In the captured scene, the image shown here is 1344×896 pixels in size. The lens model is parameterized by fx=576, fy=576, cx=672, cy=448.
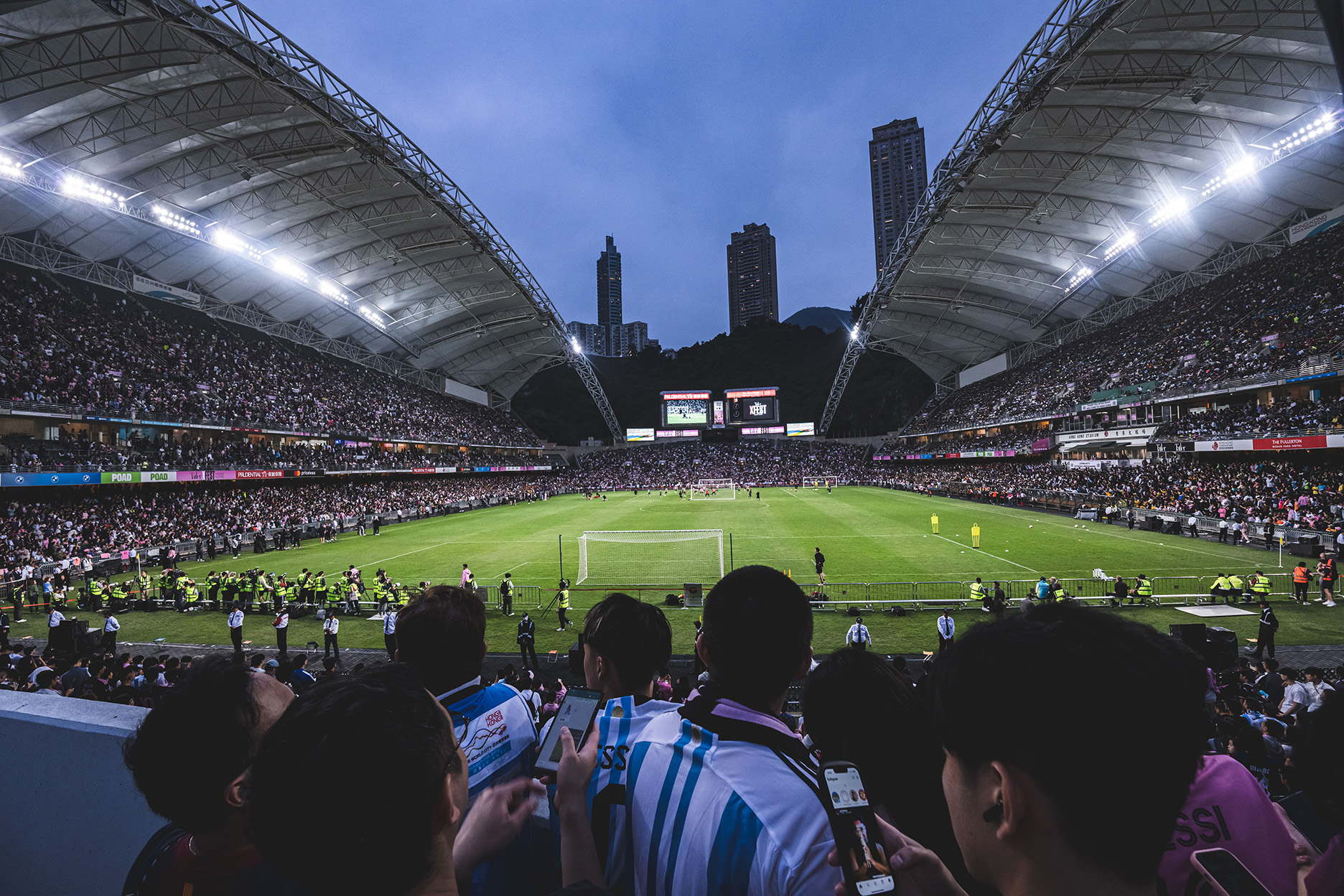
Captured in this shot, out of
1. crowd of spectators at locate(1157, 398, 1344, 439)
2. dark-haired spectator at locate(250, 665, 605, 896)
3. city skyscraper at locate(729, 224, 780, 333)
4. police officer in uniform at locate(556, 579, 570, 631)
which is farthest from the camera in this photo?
city skyscraper at locate(729, 224, 780, 333)

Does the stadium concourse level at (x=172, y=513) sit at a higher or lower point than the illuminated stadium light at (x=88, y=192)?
lower

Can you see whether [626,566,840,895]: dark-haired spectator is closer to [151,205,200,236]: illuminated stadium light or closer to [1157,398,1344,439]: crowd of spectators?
[1157,398,1344,439]: crowd of spectators

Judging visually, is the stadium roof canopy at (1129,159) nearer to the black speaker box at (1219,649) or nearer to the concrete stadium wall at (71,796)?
the black speaker box at (1219,649)

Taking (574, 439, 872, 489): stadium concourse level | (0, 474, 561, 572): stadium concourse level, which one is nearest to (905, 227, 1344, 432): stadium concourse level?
(574, 439, 872, 489): stadium concourse level

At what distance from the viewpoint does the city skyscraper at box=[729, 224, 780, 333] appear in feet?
618

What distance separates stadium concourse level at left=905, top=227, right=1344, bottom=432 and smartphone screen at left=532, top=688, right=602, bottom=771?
40503mm

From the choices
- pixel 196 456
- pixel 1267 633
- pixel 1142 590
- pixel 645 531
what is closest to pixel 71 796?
pixel 1267 633

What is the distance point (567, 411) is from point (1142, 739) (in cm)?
12324

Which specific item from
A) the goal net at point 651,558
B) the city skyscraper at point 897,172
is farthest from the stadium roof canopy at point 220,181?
the city skyscraper at point 897,172

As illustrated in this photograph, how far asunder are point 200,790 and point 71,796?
2069mm

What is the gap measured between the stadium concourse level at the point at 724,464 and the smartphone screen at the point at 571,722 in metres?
64.1

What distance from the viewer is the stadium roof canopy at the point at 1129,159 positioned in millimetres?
22016

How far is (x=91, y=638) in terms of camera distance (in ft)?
44.8

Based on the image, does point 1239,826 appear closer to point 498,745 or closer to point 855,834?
point 855,834
